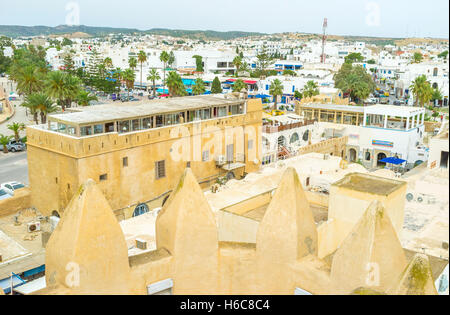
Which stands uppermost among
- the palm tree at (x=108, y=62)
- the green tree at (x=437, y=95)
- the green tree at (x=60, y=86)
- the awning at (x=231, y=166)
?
the palm tree at (x=108, y=62)

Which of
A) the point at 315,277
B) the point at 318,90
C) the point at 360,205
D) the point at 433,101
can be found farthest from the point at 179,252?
the point at 433,101

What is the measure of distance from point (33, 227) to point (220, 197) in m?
9.41

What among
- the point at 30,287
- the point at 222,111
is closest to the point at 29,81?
the point at 222,111

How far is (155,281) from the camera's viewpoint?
774cm

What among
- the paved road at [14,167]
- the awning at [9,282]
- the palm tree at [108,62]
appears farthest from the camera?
the palm tree at [108,62]

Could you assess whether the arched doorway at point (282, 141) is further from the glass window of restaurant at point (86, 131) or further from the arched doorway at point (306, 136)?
the glass window of restaurant at point (86, 131)

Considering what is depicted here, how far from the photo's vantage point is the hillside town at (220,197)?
710 cm

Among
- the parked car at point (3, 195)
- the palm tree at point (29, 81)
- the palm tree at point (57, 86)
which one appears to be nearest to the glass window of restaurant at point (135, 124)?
the parked car at point (3, 195)

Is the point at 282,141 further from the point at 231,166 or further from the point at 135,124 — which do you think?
the point at 135,124

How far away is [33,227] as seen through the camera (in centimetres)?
2300

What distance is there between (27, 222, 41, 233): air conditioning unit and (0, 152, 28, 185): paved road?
12.8 metres

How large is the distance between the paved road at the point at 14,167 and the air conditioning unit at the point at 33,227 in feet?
41.8

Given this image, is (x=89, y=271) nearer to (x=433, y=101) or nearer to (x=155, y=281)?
(x=155, y=281)
